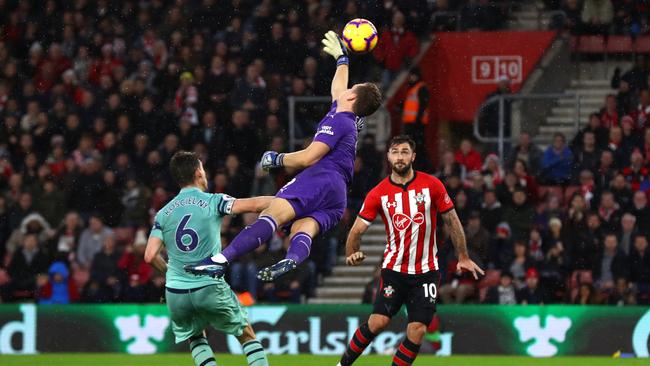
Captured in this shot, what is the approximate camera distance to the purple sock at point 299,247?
10451 millimetres

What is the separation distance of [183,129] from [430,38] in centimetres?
401

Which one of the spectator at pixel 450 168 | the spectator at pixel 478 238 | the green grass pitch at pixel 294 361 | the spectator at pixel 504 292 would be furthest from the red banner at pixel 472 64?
the green grass pitch at pixel 294 361

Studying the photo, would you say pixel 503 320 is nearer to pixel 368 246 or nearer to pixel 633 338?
pixel 633 338

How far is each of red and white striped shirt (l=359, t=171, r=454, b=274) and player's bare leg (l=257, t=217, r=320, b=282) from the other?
86 centimetres

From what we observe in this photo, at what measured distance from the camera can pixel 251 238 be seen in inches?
413

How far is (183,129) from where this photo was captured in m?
20.1

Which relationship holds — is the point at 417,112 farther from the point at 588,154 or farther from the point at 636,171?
the point at 636,171

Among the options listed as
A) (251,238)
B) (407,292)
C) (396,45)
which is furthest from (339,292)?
(251,238)

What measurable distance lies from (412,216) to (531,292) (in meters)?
6.13

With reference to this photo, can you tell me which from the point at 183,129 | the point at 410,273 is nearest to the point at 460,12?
the point at 183,129

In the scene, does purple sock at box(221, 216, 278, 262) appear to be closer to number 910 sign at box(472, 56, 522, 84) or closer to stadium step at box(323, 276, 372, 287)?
→ stadium step at box(323, 276, 372, 287)

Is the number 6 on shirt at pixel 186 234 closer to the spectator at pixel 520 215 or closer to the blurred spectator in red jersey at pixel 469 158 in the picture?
the spectator at pixel 520 215

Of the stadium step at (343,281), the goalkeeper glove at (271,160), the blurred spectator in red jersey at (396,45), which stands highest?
the blurred spectator in red jersey at (396,45)

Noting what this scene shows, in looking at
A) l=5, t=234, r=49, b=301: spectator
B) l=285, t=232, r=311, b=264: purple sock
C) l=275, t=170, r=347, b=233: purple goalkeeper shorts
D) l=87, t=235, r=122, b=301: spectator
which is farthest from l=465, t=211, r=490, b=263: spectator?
l=285, t=232, r=311, b=264: purple sock
